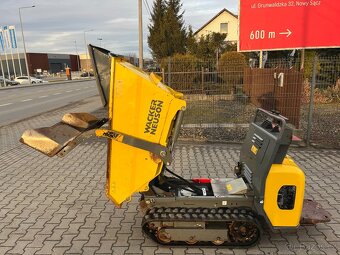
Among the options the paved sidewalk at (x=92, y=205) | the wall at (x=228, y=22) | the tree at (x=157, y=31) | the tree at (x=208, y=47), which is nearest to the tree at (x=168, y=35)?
the tree at (x=157, y=31)

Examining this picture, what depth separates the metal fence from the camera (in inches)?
308

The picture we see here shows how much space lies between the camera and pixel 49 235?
3.74m

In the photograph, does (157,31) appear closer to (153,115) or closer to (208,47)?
(208,47)

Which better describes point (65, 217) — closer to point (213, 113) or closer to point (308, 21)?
point (213, 113)

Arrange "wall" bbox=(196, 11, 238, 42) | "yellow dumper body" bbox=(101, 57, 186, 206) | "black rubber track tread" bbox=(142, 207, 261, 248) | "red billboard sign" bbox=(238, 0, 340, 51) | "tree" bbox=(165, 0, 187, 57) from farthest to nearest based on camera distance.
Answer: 1. "wall" bbox=(196, 11, 238, 42)
2. "tree" bbox=(165, 0, 187, 57)
3. "red billboard sign" bbox=(238, 0, 340, 51)
4. "black rubber track tread" bbox=(142, 207, 261, 248)
5. "yellow dumper body" bbox=(101, 57, 186, 206)

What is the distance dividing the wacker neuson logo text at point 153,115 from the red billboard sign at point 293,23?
10.4m

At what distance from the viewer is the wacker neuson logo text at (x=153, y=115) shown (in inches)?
120

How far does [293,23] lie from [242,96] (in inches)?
227

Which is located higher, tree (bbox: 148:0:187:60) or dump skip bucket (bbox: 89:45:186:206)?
tree (bbox: 148:0:187:60)

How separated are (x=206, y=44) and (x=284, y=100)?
22.8m

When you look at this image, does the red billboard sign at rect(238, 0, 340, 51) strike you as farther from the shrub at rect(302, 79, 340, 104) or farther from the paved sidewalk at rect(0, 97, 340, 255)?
the paved sidewalk at rect(0, 97, 340, 255)

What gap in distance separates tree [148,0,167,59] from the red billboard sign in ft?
64.7

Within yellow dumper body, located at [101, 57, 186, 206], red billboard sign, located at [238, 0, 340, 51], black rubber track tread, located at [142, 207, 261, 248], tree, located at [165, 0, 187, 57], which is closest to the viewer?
yellow dumper body, located at [101, 57, 186, 206]

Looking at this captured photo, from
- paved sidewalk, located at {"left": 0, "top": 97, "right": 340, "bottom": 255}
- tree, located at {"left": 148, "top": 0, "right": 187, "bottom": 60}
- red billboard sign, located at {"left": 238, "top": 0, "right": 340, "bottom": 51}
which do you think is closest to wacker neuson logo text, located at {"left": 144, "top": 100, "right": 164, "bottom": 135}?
paved sidewalk, located at {"left": 0, "top": 97, "right": 340, "bottom": 255}
